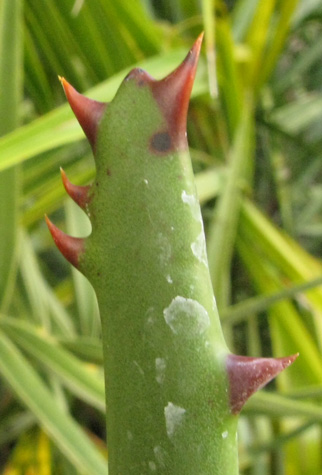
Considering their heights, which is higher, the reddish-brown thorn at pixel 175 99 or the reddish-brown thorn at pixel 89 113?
the reddish-brown thorn at pixel 89 113

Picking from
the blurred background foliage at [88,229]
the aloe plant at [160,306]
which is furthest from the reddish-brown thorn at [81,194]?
the blurred background foliage at [88,229]

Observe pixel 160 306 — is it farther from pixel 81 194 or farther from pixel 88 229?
pixel 88 229

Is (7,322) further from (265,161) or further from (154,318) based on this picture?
(265,161)

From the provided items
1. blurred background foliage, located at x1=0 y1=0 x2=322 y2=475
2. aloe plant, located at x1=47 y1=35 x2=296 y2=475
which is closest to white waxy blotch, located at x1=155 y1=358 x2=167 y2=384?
aloe plant, located at x1=47 y1=35 x2=296 y2=475

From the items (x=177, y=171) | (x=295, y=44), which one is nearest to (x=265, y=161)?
(x=295, y=44)

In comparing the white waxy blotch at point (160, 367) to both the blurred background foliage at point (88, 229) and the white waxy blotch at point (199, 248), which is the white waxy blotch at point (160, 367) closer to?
the white waxy blotch at point (199, 248)

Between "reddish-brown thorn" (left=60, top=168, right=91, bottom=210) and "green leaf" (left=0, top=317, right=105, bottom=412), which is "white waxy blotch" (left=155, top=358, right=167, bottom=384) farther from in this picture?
"green leaf" (left=0, top=317, right=105, bottom=412)

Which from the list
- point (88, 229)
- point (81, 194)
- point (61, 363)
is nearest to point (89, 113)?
point (81, 194)

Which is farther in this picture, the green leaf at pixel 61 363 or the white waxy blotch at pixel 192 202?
the green leaf at pixel 61 363
